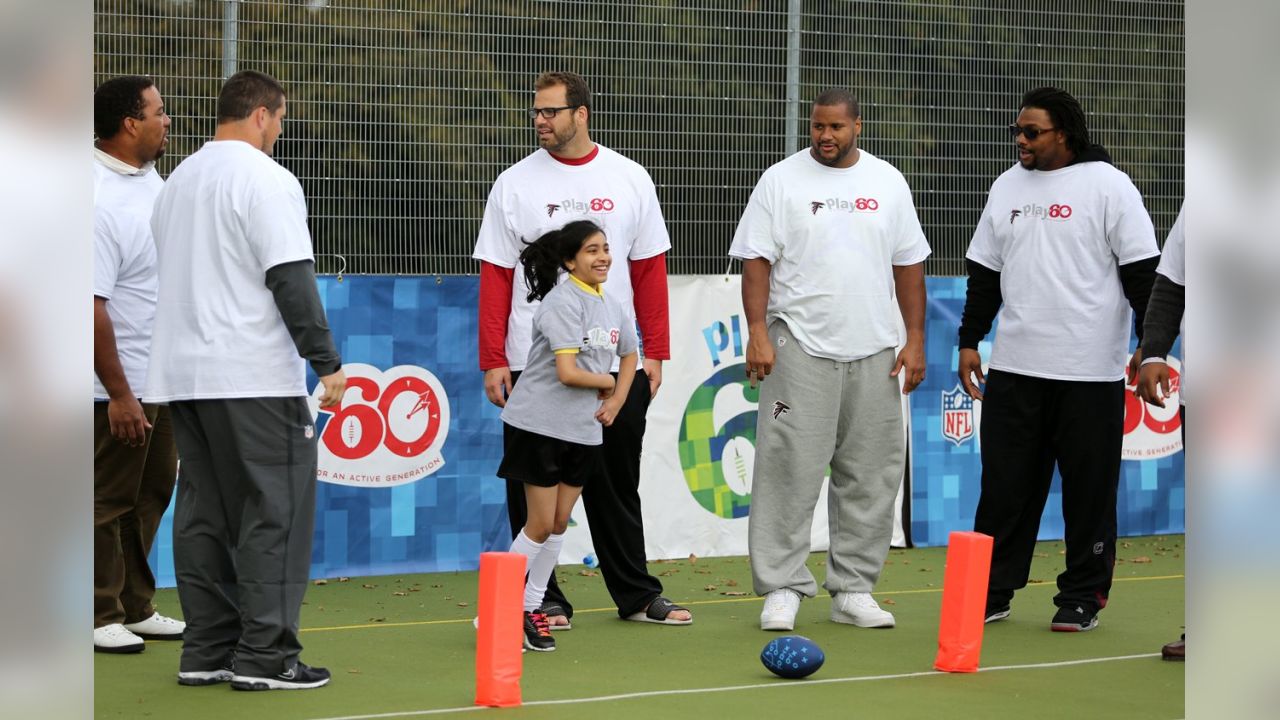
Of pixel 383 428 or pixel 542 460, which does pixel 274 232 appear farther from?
pixel 383 428

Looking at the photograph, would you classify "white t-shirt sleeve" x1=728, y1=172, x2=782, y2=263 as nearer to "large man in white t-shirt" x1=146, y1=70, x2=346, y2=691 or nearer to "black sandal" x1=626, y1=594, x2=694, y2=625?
"black sandal" x1=626, y1=594, x2=694, y2=625

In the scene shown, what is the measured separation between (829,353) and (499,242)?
142 centimetres

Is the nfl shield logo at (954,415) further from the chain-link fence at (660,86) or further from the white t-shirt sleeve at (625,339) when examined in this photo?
the white t-shirt sleeve at (625,339)

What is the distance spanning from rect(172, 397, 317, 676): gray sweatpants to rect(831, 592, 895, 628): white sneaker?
8.04 ft

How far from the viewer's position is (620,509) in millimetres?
6770

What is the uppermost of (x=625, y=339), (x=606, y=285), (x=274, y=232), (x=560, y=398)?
(x=274, y=232)

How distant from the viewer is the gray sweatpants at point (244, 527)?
5.25m

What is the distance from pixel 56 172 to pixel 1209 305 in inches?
52.1

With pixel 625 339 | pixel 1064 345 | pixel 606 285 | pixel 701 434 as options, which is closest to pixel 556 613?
pixel 625 339

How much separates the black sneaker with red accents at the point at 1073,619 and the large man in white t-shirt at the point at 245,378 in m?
3.07

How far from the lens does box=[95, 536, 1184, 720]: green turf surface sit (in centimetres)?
507

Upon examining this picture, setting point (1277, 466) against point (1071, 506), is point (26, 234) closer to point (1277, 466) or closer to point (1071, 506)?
point (1277, 466)

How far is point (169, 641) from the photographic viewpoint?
21.0ft

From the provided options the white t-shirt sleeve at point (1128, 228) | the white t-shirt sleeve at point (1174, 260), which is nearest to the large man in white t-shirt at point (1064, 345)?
the white t-shirt sleeve at point (1128, 228)
